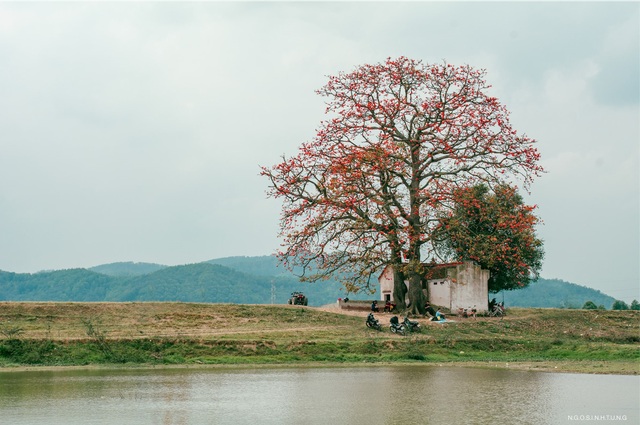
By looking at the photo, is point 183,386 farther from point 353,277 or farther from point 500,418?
point 353,277

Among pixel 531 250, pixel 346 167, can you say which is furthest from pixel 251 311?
pixel 531 250

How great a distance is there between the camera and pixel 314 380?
26.0 meters

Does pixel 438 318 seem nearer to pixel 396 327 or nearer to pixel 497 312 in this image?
pixel 396 327

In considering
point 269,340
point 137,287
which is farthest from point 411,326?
point 137,287

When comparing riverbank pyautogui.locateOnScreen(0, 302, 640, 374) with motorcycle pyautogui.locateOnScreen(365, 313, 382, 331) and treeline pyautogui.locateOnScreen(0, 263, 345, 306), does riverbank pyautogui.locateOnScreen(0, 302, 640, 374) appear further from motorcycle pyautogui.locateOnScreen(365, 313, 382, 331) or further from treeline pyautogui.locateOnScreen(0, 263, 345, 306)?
treeline pyautogui.locateOnScreen(0, 263, 345, 306)

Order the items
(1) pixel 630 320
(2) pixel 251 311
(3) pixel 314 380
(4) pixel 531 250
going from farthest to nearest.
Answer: (4) pixel 531 250 → (1) pixel 630 320 → (2) pixel 251 311 → (3) pixel 314 380

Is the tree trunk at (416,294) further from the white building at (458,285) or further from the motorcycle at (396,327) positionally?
the motorcycle at (396,327)

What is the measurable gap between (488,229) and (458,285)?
12.7ft

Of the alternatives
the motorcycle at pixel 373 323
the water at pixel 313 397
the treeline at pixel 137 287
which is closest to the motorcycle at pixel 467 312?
the motorcycle at pixel 373 323

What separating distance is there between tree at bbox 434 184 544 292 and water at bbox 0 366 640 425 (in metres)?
15.8

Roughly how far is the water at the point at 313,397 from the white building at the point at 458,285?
17569 millimetres

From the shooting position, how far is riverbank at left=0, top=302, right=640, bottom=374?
3152 cm

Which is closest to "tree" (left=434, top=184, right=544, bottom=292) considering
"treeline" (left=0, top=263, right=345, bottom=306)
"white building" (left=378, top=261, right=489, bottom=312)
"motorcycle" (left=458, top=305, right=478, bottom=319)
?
"white building" (left=378, top=261, right=489, bottom=312)

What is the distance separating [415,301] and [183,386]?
22907mm
